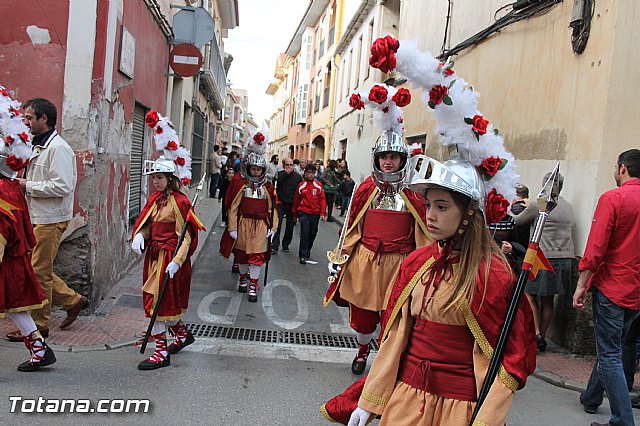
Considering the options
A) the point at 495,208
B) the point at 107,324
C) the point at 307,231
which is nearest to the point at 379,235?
the point at 495,208

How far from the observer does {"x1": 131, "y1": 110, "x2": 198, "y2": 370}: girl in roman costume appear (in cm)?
501

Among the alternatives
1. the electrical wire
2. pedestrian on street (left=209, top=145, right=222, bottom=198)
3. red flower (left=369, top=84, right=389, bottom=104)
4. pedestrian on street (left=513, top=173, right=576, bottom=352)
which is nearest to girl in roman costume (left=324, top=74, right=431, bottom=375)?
red flower (left=369, top=84, right=389, bottom=104)

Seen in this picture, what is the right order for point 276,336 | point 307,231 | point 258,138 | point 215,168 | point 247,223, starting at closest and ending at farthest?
point 276,336 → point 247,223 → point 258,138 → point 307,231 → point 215,168

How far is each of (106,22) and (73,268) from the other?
102 inches

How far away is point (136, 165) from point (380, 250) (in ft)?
18.3

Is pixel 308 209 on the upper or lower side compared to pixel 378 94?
lower

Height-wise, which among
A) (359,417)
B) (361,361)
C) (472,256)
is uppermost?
(472,256)

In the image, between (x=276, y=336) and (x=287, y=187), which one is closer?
(x=276, y=336)

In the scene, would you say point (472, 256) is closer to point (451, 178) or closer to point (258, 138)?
point (451, 178)

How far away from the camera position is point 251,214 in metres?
8.20

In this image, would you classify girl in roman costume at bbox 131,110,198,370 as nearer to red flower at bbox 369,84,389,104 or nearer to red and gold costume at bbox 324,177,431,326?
red and gold costume at bbox 324,177,431,326

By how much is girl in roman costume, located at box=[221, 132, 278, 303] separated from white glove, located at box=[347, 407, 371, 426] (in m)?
5.41

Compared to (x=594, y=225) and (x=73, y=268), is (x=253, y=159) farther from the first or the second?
(x=594, y=225)

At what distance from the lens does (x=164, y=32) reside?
1009cm
